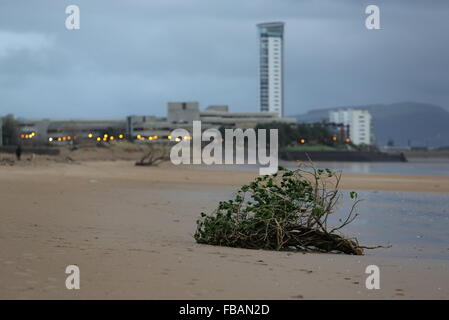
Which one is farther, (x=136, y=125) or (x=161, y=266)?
(x=136, y=125)

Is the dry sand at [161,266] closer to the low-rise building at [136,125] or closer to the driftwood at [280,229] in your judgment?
the driftwood at [280,229]

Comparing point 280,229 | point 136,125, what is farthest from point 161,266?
point 136,125

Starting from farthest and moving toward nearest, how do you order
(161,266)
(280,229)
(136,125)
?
(136,125), (280,229), (161,266)

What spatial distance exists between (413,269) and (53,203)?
30.3ft

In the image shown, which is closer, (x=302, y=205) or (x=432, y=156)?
(x=302, y=205)

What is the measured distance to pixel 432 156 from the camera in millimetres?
153875

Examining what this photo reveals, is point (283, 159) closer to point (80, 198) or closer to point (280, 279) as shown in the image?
point (80, 198)

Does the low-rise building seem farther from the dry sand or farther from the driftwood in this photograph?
the driftwood

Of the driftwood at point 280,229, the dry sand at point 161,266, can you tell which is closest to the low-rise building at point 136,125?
the dry sand at point 161,266

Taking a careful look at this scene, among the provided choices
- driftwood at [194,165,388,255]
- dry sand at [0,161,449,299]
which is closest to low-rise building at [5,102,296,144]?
dry sand at [0,161,449,299]

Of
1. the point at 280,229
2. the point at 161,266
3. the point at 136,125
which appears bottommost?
the point at 161,266

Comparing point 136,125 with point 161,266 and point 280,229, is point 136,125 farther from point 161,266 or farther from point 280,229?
point 161,266

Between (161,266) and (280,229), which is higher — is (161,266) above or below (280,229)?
below
